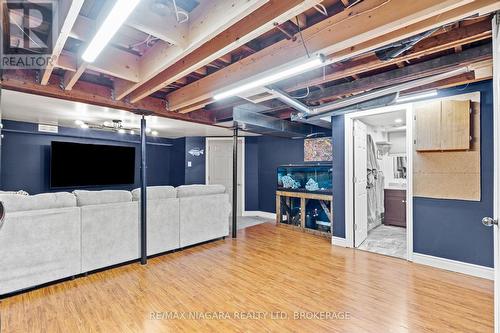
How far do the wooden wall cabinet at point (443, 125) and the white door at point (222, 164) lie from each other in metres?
4.54

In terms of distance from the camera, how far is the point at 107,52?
2547 mm

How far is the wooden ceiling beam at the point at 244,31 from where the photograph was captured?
1602mm

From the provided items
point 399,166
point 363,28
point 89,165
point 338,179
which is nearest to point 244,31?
point 363,28

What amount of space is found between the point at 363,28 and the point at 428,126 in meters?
2.34

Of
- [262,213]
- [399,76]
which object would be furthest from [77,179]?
[399,76]

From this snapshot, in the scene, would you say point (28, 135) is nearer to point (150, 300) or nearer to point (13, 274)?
point (13, 274)

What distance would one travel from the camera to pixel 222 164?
7.14 metres

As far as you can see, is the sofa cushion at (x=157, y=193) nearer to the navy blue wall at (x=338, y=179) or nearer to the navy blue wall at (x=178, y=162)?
the navy blue wall at (x=338, y=179)

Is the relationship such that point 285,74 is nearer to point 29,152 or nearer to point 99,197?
point 99,197

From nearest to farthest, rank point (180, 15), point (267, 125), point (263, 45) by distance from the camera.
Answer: point (180, 15)
point (263, 45)
point (267, 125)

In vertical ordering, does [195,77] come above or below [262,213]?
above

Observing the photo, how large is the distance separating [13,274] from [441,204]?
200 inches

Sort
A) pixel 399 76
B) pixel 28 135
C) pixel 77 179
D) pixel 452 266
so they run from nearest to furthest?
pixel 399 76
pixel 452 266
pixel 28 135
pixel 77 179

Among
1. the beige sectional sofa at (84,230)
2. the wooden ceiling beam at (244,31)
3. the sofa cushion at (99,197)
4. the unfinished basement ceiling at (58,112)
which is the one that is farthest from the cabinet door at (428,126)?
the sofa cushion at (99,197)
